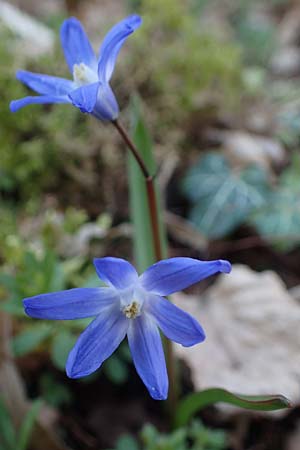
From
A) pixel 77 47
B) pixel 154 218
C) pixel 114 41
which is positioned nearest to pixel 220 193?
pixel 154 218

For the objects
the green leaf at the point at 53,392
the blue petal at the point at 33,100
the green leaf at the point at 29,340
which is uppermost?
the blue petal at the point at 33,100

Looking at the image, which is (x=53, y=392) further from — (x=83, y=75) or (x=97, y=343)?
(x=83, y=75)

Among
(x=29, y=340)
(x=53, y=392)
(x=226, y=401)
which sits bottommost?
(x=53, y=392)

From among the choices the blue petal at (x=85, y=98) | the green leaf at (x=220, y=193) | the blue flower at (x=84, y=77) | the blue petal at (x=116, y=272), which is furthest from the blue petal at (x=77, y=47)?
the green leaf at (x=220, y=193)

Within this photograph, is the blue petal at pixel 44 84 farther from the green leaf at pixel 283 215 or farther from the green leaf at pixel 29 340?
the green leaf at pixel 283 215

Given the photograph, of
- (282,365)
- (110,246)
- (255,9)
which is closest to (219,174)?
(110,246)

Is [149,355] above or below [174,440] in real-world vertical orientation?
above
